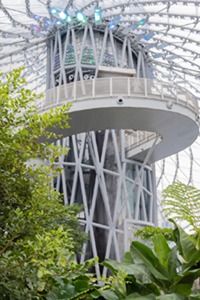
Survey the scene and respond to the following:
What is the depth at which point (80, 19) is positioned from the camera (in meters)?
25.0

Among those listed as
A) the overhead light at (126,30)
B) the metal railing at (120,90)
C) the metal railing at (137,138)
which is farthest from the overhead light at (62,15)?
the metal railing at (120,90)

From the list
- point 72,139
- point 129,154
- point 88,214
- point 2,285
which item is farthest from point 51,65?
point 2,285

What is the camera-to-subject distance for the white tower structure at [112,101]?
16922 mm

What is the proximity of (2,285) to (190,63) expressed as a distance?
101 feet

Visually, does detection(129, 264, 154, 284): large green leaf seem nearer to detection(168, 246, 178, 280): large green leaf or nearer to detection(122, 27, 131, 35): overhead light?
detection(168, 246, 178, 280): large green leaf

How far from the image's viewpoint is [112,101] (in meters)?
16.4

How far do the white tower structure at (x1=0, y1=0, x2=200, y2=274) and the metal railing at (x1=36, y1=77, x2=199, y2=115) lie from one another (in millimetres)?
51

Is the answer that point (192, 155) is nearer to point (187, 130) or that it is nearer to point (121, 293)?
point (187, 130)

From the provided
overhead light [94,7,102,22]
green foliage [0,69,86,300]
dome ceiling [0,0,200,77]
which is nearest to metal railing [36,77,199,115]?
overhead light [94,7,102,22]

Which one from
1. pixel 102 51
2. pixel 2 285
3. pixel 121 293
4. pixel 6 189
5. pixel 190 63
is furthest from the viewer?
pixel 190 63

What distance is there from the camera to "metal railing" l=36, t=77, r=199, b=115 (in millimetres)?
16625

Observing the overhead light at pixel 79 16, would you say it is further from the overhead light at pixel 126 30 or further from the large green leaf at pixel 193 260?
the large green leaf at pixel 193 260

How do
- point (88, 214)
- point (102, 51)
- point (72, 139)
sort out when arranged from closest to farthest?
point (88, 214) < point (72, 139) < point (102, 51)

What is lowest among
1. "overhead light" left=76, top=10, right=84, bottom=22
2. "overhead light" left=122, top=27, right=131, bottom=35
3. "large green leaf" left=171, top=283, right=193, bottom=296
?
"large green leaf" left=171, top=283, right=193, bottom=296
